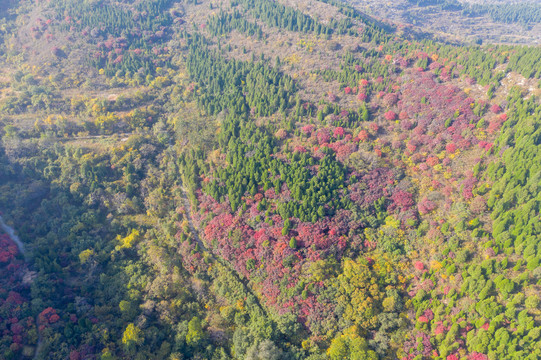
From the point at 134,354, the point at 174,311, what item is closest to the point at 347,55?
the point at 174,311

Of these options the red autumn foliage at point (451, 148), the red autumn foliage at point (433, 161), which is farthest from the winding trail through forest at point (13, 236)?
the red autumn foliage at point (451, 148)

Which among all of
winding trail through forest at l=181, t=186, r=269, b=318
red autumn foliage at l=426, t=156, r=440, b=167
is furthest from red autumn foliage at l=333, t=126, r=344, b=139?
winding trail through forest at l=181, t=186, r=269, b=318

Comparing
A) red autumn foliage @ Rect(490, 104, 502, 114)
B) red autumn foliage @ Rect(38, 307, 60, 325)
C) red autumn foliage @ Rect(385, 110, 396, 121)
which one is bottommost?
red autumn foliage @ Rect(38, 307, 60, 325)

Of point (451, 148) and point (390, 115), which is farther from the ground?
point (390, 115)

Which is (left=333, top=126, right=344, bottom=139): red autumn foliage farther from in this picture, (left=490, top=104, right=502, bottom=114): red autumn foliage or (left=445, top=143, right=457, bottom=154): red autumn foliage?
(left=490, top=104, right=502, bottom=114): red autumn foliage

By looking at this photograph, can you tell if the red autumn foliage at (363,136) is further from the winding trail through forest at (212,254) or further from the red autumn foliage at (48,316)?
the red autumn foliage at (48,316)

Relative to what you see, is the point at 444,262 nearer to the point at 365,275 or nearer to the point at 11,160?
the point at 365,275

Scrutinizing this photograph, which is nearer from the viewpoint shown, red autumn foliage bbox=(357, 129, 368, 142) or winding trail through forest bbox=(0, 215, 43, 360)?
winding trail through forest bbox=(0, 215, 43, 360)

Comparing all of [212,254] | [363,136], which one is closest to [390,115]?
[363,136]

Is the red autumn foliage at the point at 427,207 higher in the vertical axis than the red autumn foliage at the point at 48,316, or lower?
higher

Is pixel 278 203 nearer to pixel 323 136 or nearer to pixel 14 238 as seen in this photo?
pixel 323 136
